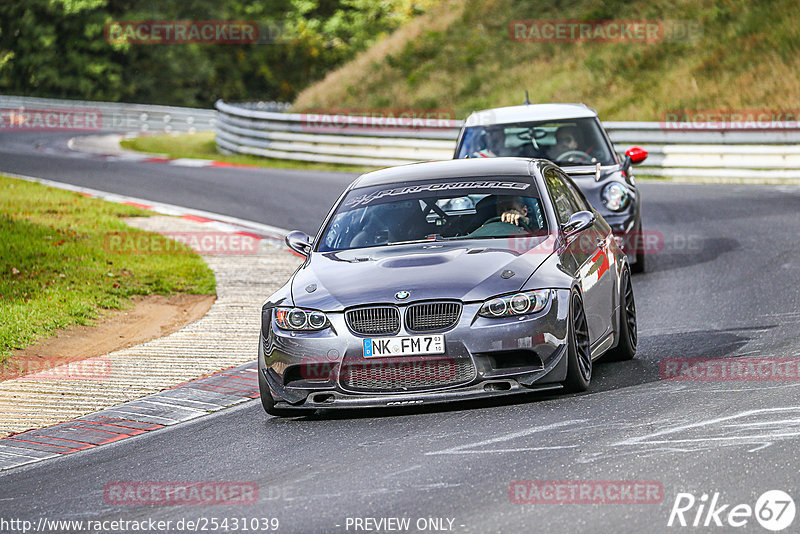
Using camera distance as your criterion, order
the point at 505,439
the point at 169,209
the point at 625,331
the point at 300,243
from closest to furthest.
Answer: the point at 505,439, the point at 300,243, the point at 625,331, the point at 169,209

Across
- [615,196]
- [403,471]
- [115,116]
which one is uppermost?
[403,471]

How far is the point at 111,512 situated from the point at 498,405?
267 centimetres

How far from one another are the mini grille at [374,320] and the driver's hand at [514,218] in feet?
5.11

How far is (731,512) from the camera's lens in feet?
18.1

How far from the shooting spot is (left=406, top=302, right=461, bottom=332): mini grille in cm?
774

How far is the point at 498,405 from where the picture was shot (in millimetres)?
8070

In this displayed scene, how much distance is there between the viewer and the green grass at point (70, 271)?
1209 cm

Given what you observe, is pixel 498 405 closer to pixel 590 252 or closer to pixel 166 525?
pixel 590 252
